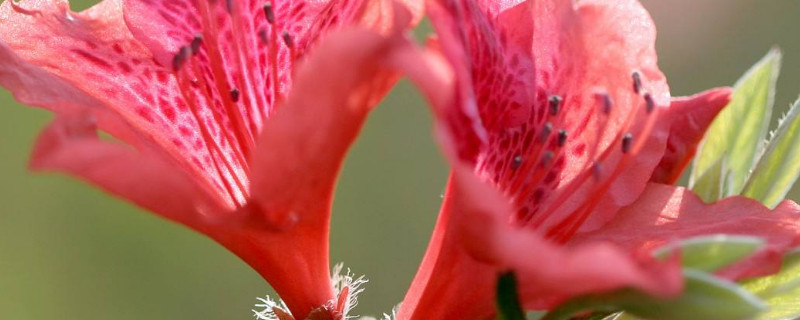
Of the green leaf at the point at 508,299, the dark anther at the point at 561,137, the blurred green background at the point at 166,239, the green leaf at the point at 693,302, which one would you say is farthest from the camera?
the blurred green background at the point at 166,239

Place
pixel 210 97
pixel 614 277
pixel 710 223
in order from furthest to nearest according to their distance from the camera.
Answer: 1. pixel 210 97
2. pixel 710 223
3. pixel 614 277

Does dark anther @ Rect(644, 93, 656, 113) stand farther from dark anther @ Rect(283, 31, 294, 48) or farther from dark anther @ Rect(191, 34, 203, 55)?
dark anther @ Rect(191, 34, 203, 55)

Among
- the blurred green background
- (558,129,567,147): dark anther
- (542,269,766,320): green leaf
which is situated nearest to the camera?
(542,269,766,320): green leaf

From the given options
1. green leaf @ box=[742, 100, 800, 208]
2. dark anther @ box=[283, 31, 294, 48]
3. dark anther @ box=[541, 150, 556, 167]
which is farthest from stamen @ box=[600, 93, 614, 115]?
dark anther @ box=[283, 31, 294, 48]

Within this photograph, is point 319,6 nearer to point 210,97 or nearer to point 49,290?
point 210,97

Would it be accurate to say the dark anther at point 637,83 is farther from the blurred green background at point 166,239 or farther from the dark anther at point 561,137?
the blurred green background at point 166,239

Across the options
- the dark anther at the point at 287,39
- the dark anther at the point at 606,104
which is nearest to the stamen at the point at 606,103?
the dark anther at the point at 606,104

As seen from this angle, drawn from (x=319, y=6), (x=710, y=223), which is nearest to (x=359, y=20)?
(x=319, y=6)
